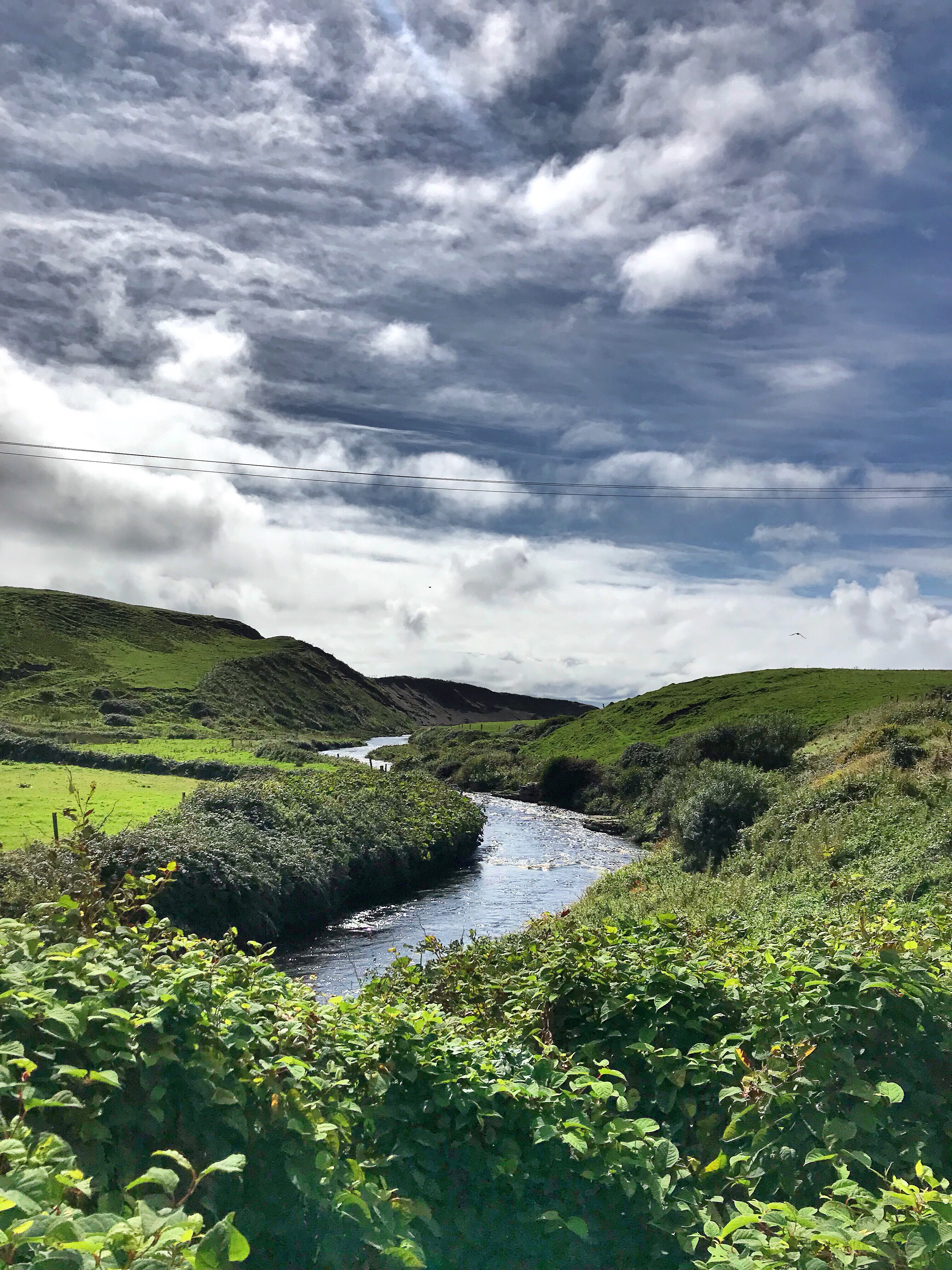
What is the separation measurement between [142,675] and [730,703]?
3862 inches

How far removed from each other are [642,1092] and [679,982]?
2.85 feet

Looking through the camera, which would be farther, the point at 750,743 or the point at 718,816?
the point at 750,743

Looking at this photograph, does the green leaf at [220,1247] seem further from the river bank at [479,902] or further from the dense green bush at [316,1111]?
the river bank at [479,902]

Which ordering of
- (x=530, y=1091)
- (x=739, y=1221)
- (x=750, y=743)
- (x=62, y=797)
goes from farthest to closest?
(x=750, y=743)
(x=62, y=797)
(x=530, y=1091)
(x=739, y=1221)

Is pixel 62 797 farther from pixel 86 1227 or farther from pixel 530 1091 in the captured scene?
pixel 86 1227

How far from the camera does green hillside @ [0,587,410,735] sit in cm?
10750

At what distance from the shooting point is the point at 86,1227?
107 inches

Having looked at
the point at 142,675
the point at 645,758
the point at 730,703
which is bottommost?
the point at 645,758

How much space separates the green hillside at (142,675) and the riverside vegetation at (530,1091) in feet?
237

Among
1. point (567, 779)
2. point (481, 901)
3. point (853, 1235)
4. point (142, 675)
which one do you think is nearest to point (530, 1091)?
point (853, 1235)

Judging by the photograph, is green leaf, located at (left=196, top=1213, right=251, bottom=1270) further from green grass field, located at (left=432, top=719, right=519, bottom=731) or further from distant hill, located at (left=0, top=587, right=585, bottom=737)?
green grass field, located at (left=432, top=719, right=519, bottom=731)

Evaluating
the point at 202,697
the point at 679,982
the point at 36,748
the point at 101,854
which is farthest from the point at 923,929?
the point at 202,697

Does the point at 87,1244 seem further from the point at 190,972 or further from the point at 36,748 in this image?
the point at 36,748

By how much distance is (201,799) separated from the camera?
94.2 ft
